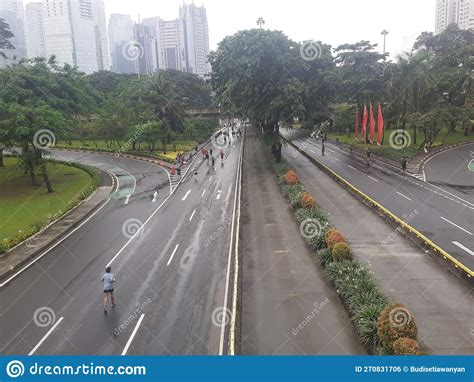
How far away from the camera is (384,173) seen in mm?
43375

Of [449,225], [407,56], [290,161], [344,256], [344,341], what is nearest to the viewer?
[344,341]

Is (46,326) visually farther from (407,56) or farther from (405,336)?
(407,56)

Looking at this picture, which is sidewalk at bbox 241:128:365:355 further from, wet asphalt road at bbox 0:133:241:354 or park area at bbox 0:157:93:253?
park area at bbox 0:157:93:253

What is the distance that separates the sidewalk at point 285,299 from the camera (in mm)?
13430

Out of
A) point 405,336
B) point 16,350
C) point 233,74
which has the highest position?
point 233,74

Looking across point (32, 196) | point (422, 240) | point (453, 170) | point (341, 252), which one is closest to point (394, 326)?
point (341, 252)

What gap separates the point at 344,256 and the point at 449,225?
1044cm

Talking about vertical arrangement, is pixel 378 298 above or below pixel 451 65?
below

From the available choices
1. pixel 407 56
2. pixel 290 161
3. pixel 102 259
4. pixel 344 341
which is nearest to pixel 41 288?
pixel 102 259

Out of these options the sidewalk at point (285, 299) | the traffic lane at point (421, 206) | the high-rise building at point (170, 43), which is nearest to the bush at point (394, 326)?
the sidewalk at point (285, 299)

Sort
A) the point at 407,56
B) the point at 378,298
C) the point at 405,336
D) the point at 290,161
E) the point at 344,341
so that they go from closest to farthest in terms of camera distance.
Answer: the point at 405,336 < the point at 344,341 < the point at 378,298 < the point at 290,161 < the point at 407,56

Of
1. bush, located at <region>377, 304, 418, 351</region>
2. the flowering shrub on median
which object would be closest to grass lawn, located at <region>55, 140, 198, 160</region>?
the flowering shrub on median

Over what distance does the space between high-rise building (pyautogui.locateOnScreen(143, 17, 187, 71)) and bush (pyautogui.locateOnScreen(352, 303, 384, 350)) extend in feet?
574

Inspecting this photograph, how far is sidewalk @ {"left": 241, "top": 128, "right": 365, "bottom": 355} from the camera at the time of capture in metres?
13.4
